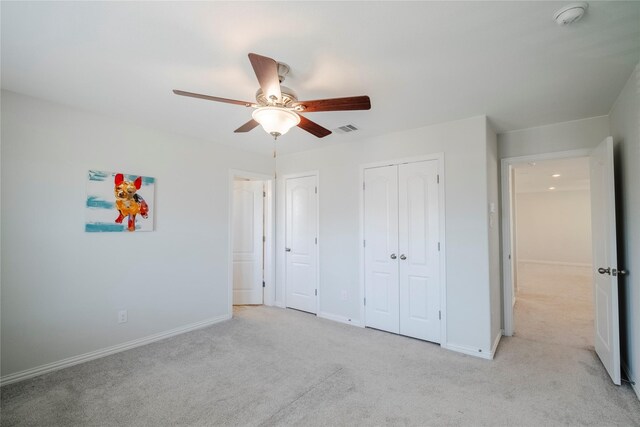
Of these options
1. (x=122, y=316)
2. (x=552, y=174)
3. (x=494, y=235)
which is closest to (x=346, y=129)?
(x=494, y=235)

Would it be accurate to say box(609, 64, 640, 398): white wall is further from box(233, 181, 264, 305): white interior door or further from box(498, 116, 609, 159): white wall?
box(233, 181, 264, 305): white interior door

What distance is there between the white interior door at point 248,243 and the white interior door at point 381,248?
78.5 inches

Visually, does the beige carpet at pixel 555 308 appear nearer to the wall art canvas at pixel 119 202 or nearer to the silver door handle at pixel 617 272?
the silver door handle at pixel 617 272

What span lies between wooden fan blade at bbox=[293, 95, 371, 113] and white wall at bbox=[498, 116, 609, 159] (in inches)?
101

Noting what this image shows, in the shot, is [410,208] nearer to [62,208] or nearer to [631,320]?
[631,320]

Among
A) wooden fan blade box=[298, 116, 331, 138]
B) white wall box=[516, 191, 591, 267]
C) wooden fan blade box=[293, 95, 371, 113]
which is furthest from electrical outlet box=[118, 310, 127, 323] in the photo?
white wall box=[516, 191, 591, 267]

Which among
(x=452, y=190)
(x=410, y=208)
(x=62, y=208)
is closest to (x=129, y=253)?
(x=62, y=208)

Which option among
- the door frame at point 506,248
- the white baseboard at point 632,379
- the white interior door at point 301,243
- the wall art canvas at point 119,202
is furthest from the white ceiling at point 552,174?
the wall art canvas at point 119,202

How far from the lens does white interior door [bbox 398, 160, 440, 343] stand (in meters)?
3.31

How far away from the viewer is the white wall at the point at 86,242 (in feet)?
8.25

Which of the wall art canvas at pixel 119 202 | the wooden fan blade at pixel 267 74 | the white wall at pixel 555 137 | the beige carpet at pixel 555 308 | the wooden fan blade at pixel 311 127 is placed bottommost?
the beige carpet at pixel 555 308

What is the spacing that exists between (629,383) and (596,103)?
2470 millimetres

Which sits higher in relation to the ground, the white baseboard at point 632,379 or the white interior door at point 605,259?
the white interior door at point 605,259

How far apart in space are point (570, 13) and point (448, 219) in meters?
2.03
